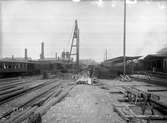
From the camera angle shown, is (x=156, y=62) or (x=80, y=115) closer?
(x=80, y=115)

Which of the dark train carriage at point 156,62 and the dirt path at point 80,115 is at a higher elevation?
the dark train carriage at point 156,62

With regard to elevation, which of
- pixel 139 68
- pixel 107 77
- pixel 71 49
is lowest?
pixel 107 77

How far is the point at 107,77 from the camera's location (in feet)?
51.2

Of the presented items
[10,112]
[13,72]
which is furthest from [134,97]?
[13,72]

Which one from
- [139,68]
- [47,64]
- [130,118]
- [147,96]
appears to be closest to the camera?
[130,118]

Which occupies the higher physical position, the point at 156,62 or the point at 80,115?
the point at 156,62

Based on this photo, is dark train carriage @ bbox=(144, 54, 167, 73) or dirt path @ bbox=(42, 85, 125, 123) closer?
dirt path @ bbox=(42, 85, 125, 123)

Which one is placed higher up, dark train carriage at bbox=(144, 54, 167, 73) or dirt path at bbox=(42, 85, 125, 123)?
dark train carriage at bbox=(144, 54, 167, 73)

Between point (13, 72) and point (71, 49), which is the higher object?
point (71, 49)

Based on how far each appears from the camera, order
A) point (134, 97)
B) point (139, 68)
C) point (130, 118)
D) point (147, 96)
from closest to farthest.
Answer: point (130, 118) → point (147, 96) → point (134, 97) → point (139, 68)

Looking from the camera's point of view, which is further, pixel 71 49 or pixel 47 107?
pixel 71 49

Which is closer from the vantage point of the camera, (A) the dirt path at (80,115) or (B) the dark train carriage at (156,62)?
(A) the dirt path at (80,115)

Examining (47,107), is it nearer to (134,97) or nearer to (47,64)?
(134,97)

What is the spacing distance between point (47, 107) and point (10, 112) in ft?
4.17
